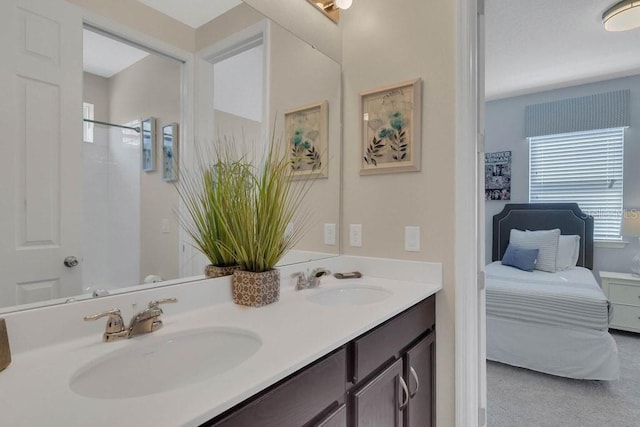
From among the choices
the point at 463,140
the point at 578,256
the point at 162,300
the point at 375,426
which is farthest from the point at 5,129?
the point at 578,256

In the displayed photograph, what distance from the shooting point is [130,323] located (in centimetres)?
88

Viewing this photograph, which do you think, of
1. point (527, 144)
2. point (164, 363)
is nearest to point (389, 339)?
point (164, 363)

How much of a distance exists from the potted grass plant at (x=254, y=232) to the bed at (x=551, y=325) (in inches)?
83.9

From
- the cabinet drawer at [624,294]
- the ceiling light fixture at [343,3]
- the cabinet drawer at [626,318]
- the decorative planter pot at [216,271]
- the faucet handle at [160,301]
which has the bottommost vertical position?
the cabinet drawer at [626,318]

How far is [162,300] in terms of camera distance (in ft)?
3.30

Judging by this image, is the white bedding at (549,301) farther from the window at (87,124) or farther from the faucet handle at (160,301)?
the window at (87,124)

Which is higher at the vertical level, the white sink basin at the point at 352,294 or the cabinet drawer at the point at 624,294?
the white sink basin at the point at 352,294

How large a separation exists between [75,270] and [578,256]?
14.6 ft

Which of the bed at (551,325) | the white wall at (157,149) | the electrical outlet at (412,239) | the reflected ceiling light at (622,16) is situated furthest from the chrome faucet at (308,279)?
the reflected ceiling light at (622,16)

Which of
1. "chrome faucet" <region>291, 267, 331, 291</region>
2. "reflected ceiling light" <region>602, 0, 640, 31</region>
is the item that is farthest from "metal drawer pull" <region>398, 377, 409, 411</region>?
"reflected ceiling light" <region>602, 0, 640, 31</region>

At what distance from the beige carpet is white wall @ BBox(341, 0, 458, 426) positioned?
0.82 m

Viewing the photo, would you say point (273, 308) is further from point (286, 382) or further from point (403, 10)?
point (403, 10)

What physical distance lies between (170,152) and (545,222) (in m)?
4.15

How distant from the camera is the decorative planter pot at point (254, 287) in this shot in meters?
1.17
